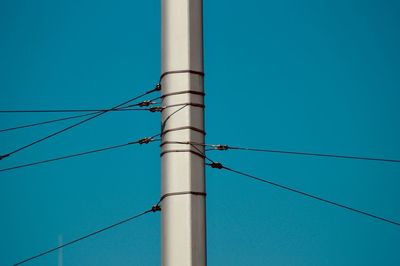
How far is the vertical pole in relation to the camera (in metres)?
9.67

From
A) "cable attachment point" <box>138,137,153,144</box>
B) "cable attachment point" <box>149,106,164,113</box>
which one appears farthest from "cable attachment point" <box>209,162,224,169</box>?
"cable attachment point" <box>149,106,164,113</box>

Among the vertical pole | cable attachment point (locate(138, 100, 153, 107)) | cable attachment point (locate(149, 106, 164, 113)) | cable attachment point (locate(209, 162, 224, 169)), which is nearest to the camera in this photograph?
the vertical pole

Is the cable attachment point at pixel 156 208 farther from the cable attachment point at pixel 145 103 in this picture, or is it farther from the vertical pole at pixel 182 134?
the cable attachment point at pixel 145 103

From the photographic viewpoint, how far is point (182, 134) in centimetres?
1006

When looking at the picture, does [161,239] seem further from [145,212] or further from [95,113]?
[95,113]

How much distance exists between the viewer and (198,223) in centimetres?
975

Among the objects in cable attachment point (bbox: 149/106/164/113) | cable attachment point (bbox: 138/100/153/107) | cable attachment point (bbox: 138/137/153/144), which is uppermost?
cable attachment point (bbox: 138/100/153/107)

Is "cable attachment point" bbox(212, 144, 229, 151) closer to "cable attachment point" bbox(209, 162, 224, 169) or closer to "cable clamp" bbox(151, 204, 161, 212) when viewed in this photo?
"cable attachment point" bbox(209, 162, 224, 169)

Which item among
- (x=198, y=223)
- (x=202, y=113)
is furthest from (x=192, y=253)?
(x=202, y=113)

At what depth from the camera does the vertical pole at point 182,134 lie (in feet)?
A: 31.7

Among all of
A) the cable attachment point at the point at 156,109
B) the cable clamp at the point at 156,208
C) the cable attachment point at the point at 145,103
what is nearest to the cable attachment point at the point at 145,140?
the cable attachment point at the point at 156,109

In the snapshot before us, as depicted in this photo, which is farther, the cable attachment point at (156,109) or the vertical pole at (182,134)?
the cable attachment point at (156,109)

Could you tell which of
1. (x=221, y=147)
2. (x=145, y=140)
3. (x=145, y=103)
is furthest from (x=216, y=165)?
(x=145, y=103)

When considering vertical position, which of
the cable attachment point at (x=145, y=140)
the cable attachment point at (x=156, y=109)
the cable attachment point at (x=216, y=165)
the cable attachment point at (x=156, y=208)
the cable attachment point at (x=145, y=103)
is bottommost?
the cable attachment point at (x=156, y=208)
